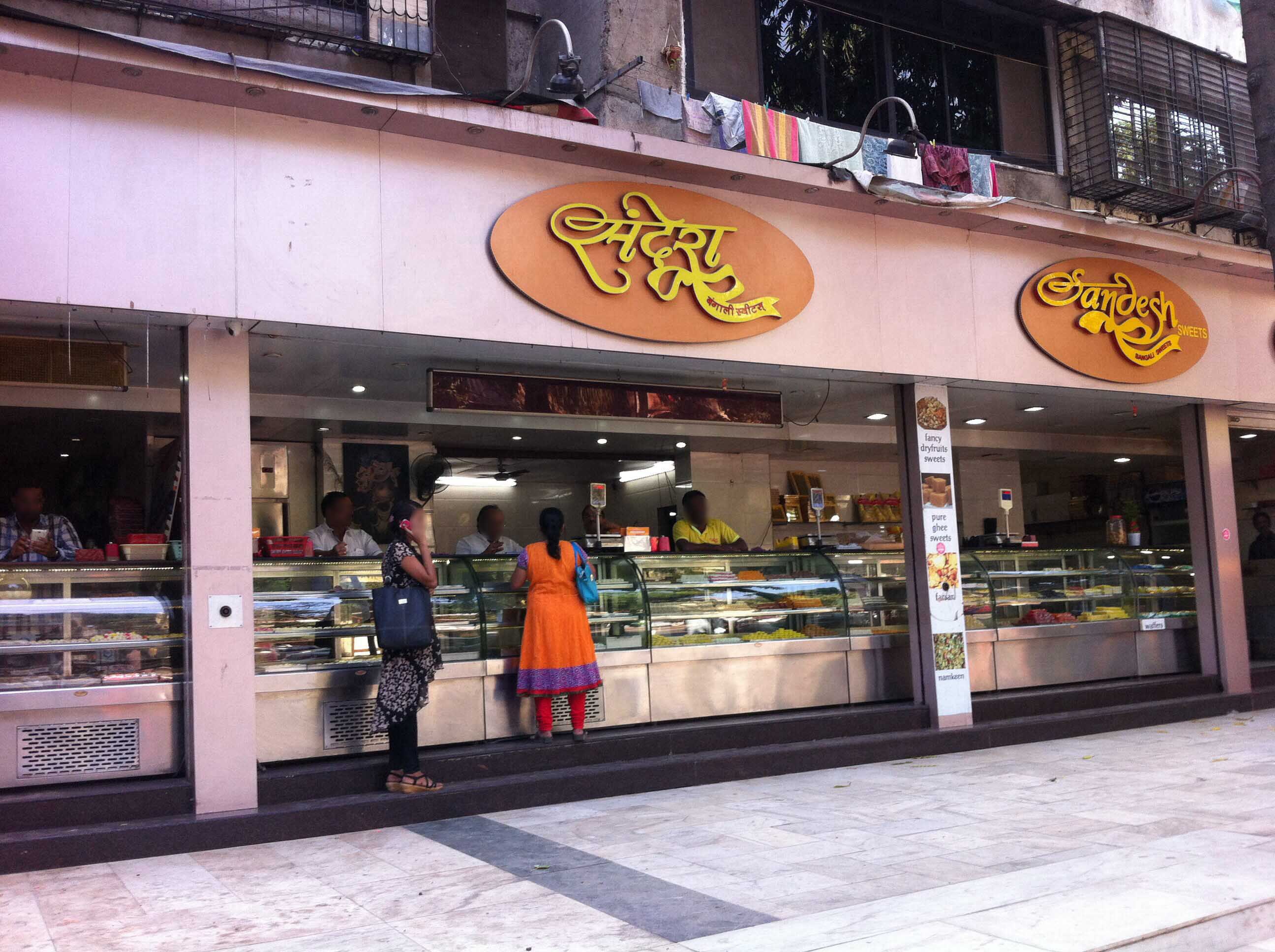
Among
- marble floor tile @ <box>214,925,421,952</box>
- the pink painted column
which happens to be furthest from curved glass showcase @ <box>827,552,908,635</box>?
marble floor tile @ <box>214,925,421,952</box>

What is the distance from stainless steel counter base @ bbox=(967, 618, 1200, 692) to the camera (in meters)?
9.95

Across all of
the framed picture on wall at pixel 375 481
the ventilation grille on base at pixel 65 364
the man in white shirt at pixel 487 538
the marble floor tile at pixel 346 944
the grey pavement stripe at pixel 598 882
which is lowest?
the grey pavement stripe at pixel 598 882

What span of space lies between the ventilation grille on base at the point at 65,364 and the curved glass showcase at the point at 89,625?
1755 mm

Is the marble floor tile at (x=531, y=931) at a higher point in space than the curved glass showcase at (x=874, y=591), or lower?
lower

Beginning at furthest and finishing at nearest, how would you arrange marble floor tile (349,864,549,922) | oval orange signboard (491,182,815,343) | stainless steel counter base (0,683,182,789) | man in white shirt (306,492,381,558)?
man in white shirt (306,492,381,558), oval orange signboard (491,182,815,343), stainless steel counter base (0,683,182,789), marble floor tile (349,864,549,922)

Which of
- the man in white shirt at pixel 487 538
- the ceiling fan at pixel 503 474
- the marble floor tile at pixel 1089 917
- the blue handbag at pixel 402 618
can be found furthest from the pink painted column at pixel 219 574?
the ceiling fan at pixel 503 474

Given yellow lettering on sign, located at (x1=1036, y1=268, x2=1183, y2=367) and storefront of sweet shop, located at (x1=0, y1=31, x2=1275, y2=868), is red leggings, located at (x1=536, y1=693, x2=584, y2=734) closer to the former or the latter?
storefront of sweet shop, located at (x1=0, y1=31, x2=1275, y2=868)

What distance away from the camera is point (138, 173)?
6.11 m

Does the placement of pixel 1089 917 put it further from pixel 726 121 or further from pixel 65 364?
pixel 65 364

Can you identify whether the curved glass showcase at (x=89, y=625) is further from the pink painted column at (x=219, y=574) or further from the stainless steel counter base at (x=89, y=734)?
the pink painted column at (x=219, y=574)

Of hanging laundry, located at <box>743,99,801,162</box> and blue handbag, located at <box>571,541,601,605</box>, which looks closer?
blue handbag, located at <box>571,541,601,605</box>

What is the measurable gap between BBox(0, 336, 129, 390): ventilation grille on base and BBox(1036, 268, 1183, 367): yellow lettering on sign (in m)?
7.84

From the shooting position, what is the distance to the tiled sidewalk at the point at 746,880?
4.30 metres

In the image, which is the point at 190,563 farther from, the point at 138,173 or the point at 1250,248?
the point at 1250,248
